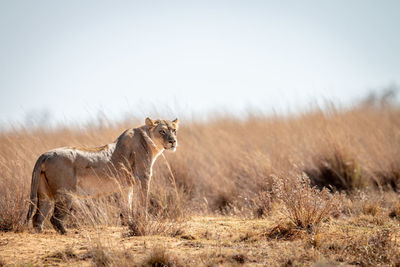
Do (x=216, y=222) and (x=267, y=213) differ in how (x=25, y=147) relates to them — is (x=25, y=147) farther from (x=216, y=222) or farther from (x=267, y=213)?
(x=267, y=213)

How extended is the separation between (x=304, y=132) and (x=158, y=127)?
5730 mm

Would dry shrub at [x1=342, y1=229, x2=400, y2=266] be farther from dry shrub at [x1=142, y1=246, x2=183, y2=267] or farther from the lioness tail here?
the lioness tail

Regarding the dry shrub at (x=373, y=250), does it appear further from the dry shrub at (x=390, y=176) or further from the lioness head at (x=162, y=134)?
the dry shrub at (x=390, y=176)

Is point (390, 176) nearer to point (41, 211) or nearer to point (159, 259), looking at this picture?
point (159, 259)

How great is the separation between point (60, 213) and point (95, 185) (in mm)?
595

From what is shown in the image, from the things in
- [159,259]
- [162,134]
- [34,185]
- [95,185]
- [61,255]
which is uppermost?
[162,134]

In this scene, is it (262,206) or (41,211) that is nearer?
(41,211)

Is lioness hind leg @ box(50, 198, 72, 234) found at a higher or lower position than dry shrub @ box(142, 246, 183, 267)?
higher

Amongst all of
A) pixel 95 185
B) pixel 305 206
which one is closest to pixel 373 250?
pixel 305 206

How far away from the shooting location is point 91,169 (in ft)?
18.0

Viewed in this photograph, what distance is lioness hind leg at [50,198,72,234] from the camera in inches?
204

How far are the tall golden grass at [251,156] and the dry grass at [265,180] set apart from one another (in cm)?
3

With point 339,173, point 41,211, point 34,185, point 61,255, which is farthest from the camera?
point 339,173

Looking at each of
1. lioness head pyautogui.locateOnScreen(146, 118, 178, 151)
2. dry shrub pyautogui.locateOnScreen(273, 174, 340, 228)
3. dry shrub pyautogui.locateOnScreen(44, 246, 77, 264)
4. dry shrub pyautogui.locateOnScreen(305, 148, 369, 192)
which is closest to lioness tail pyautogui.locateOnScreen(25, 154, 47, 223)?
dry shrub pyautogui.locateOnScreen(44, 246, 77, 264)
